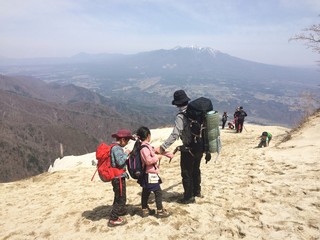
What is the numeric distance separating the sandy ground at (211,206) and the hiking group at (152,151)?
0.70 meters

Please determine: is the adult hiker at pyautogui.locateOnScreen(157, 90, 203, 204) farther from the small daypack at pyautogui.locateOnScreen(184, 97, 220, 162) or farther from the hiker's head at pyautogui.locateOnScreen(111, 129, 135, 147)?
the hiker's head at pyautogui.locateOnScreen(111, 129, 135, 147)

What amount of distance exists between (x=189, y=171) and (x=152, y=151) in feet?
5.00

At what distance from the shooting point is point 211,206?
8398 mm

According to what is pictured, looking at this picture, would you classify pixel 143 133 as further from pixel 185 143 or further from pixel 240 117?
pixel 240 117

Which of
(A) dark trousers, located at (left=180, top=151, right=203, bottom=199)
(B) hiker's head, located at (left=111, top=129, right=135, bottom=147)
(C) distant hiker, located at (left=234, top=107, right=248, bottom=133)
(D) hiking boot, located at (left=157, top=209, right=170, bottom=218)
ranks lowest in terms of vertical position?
(C) distant hiker, located at (left=234, top=107, right=248, bottom=133)

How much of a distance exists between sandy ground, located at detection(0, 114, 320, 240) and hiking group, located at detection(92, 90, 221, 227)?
0.70 meters

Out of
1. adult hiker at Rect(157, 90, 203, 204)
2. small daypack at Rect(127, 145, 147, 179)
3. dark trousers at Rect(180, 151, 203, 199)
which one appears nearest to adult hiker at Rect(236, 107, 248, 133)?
dark trousers at Rect(180, 151, 203, 199)

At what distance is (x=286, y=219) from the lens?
7074 millimetres

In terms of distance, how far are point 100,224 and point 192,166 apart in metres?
3.05

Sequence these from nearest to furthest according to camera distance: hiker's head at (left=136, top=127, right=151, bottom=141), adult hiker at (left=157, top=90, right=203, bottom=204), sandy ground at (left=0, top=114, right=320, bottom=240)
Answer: sandy ground at (left=0, top=114, right=320, bottom=240)
hiker's head at (left=136, top=127, right=151, bottom=141)
adult hiker at (left=157, top=90, right=203, bottom=204)

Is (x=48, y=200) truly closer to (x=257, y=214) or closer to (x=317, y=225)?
(x=257, y=214)

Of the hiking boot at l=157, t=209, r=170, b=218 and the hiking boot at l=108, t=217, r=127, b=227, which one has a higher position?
the hiking boot at l=157, t=209, r=170, b=218

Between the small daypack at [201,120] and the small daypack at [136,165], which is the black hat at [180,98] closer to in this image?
the small daypack at [201,120]

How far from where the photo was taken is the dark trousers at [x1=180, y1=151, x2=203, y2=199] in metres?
8.02
